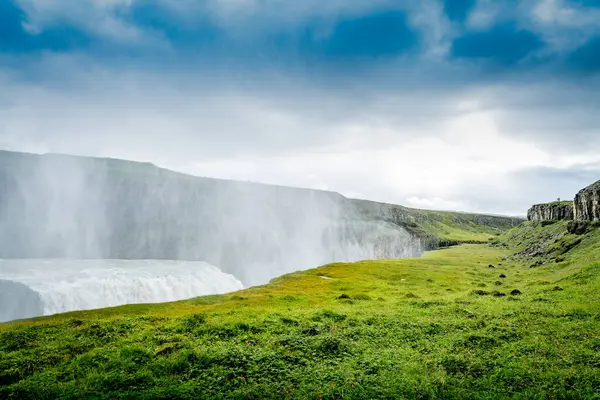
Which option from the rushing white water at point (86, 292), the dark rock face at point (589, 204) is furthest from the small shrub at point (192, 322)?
the dark rock face at point (589, 204)

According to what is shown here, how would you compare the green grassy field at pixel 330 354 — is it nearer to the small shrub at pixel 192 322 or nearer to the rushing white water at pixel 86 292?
the small shrub at pixel 192 322

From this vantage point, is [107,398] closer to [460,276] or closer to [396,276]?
[396,276]

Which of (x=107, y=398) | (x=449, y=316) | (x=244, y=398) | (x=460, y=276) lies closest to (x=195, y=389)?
(x=244, y=398)

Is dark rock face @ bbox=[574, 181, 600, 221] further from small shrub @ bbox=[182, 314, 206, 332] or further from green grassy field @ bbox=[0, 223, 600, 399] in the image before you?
small shrub @ bbox=[182, 314, 206, 332]

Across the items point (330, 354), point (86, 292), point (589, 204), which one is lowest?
point (86, 292)

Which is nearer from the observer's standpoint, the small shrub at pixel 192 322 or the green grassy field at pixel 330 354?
the green grassy field at pixel 330 354

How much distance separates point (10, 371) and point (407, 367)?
78.5ft

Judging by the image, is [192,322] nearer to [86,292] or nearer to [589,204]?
[86,292]

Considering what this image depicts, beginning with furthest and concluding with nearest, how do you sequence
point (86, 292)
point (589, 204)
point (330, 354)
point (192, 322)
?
point (589, 204) → point (86, 292) → point (192, 322) → point (330, 354)

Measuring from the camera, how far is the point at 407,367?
20438 mm

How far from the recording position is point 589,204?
9744 cm

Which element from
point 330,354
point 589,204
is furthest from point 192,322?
point 589,204

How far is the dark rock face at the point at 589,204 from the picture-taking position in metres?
92.6

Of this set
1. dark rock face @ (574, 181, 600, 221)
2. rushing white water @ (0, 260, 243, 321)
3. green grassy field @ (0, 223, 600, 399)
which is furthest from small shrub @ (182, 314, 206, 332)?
dark rock face @ (574, 181, 600, 221)
